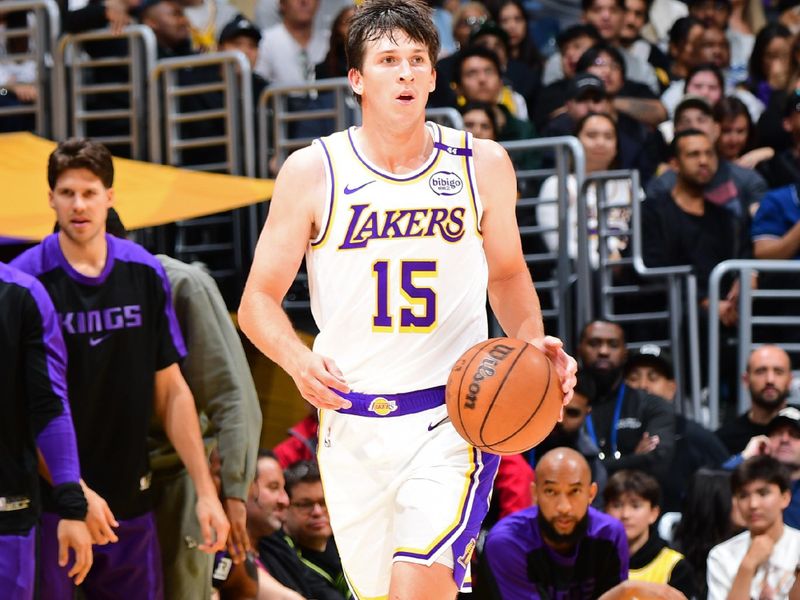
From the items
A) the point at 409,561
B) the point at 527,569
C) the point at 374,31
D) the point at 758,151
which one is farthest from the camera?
the point at 758,151

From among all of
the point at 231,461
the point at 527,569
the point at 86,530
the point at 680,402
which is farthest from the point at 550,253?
the point at 86,530

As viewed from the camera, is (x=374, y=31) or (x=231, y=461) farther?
(x=231, y=461)

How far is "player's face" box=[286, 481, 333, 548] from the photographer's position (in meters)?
7.38

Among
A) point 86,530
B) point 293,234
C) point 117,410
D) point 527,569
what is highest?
point 293,234

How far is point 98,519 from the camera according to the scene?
5289mm

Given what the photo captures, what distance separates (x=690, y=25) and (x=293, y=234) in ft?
30.6

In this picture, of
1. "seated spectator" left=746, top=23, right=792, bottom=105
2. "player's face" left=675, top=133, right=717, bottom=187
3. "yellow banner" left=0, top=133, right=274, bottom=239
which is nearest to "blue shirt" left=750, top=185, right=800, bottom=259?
"player's face" left=675, top=133, right=717, bottom=187

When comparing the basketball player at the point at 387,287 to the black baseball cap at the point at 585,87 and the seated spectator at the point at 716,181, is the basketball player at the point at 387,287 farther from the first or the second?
the black baseball cap at the point at 585,87

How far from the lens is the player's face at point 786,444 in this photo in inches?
328

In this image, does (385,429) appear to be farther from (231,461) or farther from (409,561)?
(231,461)

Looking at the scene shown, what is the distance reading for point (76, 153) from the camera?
19.0 ft

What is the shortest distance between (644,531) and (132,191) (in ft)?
12.0

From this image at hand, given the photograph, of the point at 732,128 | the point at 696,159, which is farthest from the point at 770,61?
the point at 696,159

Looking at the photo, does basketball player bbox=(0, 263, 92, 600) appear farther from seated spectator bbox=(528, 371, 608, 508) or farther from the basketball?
seated spectator bbox=(528, 371, 608, 508)
